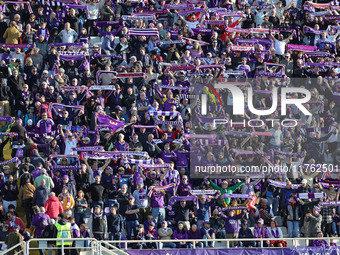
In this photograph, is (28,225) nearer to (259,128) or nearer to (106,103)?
(106,103)

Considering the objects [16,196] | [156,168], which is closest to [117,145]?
[156,168]

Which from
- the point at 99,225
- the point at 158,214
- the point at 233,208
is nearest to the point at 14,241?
the point at 99,225

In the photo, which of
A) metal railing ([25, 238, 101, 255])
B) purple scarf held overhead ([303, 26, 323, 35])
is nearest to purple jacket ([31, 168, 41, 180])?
metal railing ([25, 238, 101, 255])

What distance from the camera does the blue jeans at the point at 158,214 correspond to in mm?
28516

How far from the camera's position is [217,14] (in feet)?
117

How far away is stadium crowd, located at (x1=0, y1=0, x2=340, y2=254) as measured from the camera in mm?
28266

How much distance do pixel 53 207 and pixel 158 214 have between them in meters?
2.78

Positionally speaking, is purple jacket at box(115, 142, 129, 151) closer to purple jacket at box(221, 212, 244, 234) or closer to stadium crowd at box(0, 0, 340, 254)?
stadium crowd at box(0, 0, 340, 254)

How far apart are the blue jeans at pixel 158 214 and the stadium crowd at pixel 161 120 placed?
0.12 feet

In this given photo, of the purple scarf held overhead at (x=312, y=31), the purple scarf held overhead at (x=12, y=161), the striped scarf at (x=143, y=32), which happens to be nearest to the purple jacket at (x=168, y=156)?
the purple scarf held overhead at (x=12, y=161)

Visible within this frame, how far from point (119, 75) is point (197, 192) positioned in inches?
196

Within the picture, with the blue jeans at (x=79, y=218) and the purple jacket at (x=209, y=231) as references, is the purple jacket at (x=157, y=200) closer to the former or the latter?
the purple jacket at (x=209, y=231)

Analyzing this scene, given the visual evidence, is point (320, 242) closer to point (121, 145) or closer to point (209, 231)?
point (209, 231)

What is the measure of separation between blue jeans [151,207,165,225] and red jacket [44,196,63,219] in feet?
8.15
